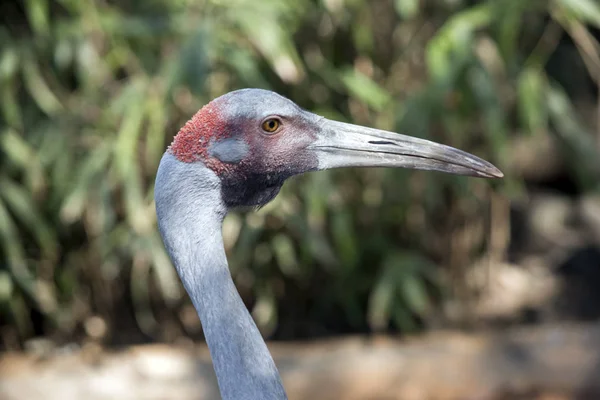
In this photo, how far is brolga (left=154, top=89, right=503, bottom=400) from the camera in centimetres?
215

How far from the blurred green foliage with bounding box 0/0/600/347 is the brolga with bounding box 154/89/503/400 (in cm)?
194

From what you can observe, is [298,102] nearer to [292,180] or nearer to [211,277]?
[292,180]

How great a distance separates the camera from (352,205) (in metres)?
5.23

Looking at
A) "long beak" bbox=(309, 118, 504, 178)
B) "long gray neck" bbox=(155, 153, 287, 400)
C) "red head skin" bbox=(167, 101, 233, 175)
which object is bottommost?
"long gray neck" bbox=(155, 153, 287, 400)

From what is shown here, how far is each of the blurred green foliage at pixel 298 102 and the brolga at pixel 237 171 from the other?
6.36 ft

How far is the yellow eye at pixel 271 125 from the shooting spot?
7.62ft

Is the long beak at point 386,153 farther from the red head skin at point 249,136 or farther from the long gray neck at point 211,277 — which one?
the long gray neck at point 211,277

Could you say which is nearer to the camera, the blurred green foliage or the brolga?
the brolga

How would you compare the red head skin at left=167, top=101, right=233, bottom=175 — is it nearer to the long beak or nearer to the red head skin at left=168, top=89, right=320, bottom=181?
the red head skin at left=168, top=89, right=320, bottom=181

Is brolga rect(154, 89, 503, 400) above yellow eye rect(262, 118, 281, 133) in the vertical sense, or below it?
below

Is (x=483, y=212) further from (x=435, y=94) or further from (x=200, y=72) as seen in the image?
(x=200, y=72)

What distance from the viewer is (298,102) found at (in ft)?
16.3

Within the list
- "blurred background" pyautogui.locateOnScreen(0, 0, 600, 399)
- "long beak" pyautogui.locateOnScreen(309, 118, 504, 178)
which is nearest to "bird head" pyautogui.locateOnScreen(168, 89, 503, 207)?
"long beak" pyautogui.locateOnScreen(309, 118, 504, 178)

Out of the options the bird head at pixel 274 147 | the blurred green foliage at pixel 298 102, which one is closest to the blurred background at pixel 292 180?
the blurred green foliage at pixel 298 102
